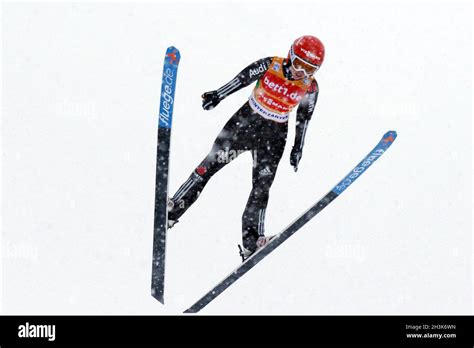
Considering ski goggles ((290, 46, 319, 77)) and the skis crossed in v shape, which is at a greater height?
ski goggles ((290, 46, 319, 77))

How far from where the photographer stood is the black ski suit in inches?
255

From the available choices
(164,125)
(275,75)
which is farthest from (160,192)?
(275,75)

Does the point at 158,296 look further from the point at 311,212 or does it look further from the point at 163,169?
the point at 311,212

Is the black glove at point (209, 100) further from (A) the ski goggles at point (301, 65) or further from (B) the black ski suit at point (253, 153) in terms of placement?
(A) the ski goggles at point (301, 65)

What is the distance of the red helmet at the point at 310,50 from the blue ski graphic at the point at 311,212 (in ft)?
2.84

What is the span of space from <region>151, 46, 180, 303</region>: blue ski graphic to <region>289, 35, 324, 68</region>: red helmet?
1048mm

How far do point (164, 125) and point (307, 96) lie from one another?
4.35ft

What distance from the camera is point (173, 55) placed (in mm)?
5793

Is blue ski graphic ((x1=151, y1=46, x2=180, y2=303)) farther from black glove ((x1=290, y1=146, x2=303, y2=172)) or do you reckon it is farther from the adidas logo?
black glove ((x1=290, y1=146, x2=303, y2=172))

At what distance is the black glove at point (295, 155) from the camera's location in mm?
6590

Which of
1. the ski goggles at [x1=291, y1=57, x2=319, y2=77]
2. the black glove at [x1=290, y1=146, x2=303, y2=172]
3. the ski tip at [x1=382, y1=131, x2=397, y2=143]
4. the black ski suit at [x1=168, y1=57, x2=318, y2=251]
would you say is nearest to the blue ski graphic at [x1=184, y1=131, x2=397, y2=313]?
the ski tip at [x1=382, y1=131, x2=397, y2=143]

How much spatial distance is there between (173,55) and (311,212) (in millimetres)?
1789

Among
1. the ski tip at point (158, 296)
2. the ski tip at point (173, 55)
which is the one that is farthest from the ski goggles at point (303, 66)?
the ski tip at point (158, 296)

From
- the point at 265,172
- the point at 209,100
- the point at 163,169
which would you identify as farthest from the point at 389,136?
the point at 163,169
